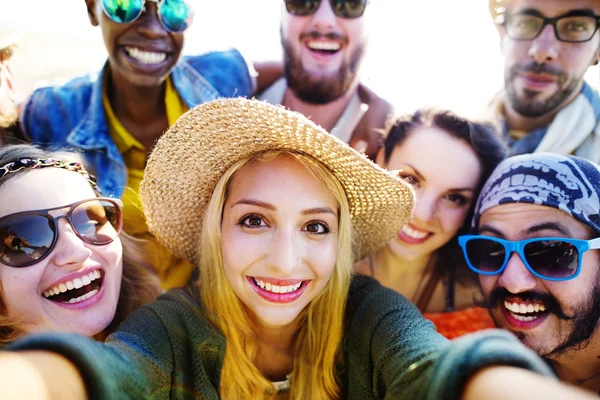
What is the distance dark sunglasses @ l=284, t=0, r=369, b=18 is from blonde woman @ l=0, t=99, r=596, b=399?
48.5 inches

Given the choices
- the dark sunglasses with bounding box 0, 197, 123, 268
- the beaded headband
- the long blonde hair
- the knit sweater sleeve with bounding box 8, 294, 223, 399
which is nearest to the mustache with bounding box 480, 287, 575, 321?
the long blonde hair

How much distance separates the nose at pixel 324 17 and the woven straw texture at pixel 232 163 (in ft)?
3.93

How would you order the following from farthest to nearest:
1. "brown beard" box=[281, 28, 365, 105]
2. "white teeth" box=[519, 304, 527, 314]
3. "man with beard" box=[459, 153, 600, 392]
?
"brown beard" box=[281, 28, 365, 105] < "white teeth" box=[519, 304, 527, 314] < "man with beard" box=[459, 153, 600, 392]

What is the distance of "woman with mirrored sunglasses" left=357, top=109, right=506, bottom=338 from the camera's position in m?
2.69

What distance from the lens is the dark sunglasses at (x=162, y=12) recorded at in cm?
257

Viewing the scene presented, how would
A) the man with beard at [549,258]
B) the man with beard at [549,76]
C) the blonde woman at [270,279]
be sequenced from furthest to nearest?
1. the man with beard at [549,76]
2. the man with beard at [549,258]
3. the blonde woman at [270,279]

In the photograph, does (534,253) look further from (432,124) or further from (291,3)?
(291,3)

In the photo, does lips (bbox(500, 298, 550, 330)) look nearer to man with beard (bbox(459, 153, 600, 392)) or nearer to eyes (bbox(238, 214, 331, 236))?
man with beard (bbox(459, 153, 600, 392))

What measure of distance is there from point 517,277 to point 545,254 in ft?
0.53

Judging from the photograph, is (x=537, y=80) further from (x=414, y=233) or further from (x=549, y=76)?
(x=414, y=233)

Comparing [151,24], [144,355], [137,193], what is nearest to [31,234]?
[144,355]

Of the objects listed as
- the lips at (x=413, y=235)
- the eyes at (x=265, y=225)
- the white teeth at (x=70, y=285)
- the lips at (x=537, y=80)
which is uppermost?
the lips at (x=537, y=80)

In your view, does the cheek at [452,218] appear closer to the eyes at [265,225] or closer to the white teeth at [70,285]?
the eyes at [265,225]

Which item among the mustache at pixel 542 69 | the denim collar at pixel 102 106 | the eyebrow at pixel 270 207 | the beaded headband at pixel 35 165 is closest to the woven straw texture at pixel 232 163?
the eyebrow at pixel 270 207
